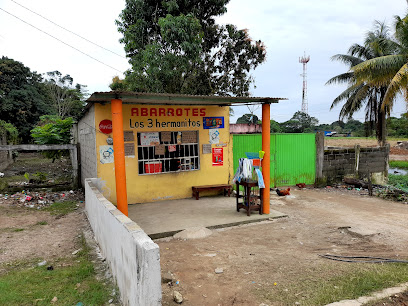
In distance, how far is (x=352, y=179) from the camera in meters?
10.8

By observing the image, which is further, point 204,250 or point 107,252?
point 204,250

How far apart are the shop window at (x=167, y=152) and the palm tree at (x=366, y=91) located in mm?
12396

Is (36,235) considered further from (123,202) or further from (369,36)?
(369,36)

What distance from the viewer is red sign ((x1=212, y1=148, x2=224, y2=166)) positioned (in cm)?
849

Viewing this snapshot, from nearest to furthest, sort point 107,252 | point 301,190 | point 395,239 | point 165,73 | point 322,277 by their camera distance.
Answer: point 322,277
point 107,252
point 395,239
point 301,190
point 165,73

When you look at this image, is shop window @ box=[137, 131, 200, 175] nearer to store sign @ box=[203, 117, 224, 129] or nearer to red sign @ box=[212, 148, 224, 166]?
store sign @ box=[203, 117, 224, 129]

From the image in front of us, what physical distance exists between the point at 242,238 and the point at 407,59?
12.6 meters

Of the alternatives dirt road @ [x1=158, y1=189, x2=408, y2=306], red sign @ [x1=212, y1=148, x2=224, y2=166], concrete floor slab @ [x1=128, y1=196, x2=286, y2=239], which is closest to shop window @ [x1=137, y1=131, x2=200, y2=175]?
red sign @ [x1=212, y1=148, x2=224, y2=166]

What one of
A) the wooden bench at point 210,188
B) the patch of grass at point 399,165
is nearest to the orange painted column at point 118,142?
the wooden bench at point 210,188

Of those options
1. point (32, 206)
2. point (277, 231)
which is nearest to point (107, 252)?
point (277, 231)

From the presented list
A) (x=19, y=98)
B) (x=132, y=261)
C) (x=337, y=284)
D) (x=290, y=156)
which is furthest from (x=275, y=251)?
(x=19, y=98)

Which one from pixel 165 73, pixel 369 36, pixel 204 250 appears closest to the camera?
pixel 204 250

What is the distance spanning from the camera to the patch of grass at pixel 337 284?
3250 millimetres

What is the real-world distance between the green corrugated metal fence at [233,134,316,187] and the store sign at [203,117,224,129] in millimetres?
1491
